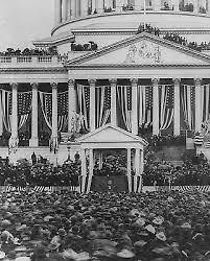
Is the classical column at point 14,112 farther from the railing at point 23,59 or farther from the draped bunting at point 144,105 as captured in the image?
the draped bunting at point 144,105

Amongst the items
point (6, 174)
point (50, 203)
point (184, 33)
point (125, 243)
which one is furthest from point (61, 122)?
point (125, 243)

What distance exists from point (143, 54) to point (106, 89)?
15.3ft

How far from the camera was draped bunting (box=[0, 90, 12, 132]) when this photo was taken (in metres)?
75.6

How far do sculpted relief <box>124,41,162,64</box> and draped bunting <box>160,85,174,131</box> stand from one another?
261 centimetres

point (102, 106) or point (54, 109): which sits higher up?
point (102, 106)

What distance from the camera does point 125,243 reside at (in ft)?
75.1

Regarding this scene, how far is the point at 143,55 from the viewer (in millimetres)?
73250

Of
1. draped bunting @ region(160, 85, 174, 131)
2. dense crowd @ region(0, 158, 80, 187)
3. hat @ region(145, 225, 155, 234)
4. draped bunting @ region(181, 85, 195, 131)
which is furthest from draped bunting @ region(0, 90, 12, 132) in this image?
hat @ region(145, 225, 155, 234)

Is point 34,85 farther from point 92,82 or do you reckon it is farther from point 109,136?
point 109,136

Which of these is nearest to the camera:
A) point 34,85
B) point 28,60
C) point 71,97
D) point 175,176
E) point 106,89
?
point 175,176

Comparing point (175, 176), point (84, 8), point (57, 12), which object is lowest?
point (175, 176)

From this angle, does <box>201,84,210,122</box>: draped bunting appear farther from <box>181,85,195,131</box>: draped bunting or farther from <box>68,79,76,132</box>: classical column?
<box>68,79,76,132</box>: classical column

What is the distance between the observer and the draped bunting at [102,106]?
243 ft

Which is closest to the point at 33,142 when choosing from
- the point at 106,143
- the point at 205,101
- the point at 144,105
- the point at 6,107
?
the point at 6,107
